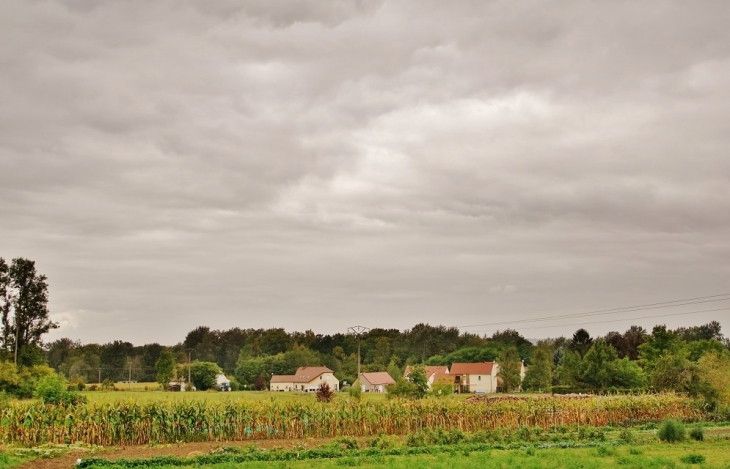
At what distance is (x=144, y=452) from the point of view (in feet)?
91.6

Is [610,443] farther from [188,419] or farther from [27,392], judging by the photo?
[27,392]

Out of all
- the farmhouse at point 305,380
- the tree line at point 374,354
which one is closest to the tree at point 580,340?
the tree line at point 374,354

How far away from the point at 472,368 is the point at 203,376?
45152mm

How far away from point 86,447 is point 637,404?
3383 centimetres

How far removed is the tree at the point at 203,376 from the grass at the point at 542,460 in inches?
3158

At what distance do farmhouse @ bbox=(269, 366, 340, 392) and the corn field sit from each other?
244 feet

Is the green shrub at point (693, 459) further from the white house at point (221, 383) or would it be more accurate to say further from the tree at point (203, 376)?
the tree at point (203, 376)

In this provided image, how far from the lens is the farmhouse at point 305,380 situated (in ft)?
365

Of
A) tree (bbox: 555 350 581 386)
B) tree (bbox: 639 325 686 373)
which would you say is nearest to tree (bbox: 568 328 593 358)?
tree (bbox: 555 350 581 386)

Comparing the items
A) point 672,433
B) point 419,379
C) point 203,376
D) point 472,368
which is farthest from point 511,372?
point 672,433

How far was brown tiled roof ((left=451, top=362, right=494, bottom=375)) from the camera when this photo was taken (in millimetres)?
109875

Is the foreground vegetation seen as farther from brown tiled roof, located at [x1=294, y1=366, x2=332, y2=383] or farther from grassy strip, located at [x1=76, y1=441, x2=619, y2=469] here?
brown tiled roof, located at [x1=294, y1=366, x2=332, y2=383]

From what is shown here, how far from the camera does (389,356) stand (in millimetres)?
142000

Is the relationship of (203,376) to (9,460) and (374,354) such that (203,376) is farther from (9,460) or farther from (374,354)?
(9,460)
